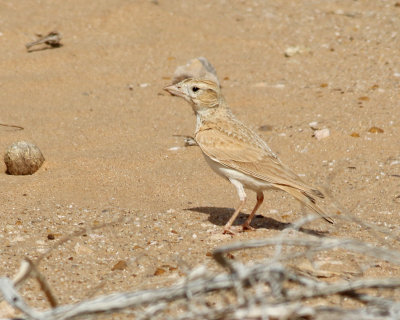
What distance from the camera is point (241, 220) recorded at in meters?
5.34

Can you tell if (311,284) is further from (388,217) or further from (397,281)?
(388,217)

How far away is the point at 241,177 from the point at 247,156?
0.16 m

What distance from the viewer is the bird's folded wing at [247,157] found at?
15.8ft

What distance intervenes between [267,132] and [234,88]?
1233mm

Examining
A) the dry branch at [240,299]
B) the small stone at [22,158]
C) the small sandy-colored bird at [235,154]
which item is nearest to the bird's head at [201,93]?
the small sandy-colored bird at [235,154]

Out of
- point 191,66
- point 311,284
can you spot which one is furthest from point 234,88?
point 311,284

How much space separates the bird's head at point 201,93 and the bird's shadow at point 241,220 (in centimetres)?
78

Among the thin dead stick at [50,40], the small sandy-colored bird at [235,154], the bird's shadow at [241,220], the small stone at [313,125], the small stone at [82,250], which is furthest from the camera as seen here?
the thin dead stick at [50,40]

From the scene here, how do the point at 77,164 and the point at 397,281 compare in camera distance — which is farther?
the point at 77,164

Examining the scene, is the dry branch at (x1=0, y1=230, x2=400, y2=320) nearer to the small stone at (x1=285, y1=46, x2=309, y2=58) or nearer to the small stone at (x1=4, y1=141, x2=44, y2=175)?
the small stone at (x1=4, y1=141, x2=44, y2=175)

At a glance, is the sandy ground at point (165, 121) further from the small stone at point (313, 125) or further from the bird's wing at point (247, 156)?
the bird's wing at point (247, 156)

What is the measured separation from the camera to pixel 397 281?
2566 mm

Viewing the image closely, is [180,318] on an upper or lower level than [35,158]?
upper

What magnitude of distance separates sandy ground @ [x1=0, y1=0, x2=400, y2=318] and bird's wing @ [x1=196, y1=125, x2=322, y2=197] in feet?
1.42
